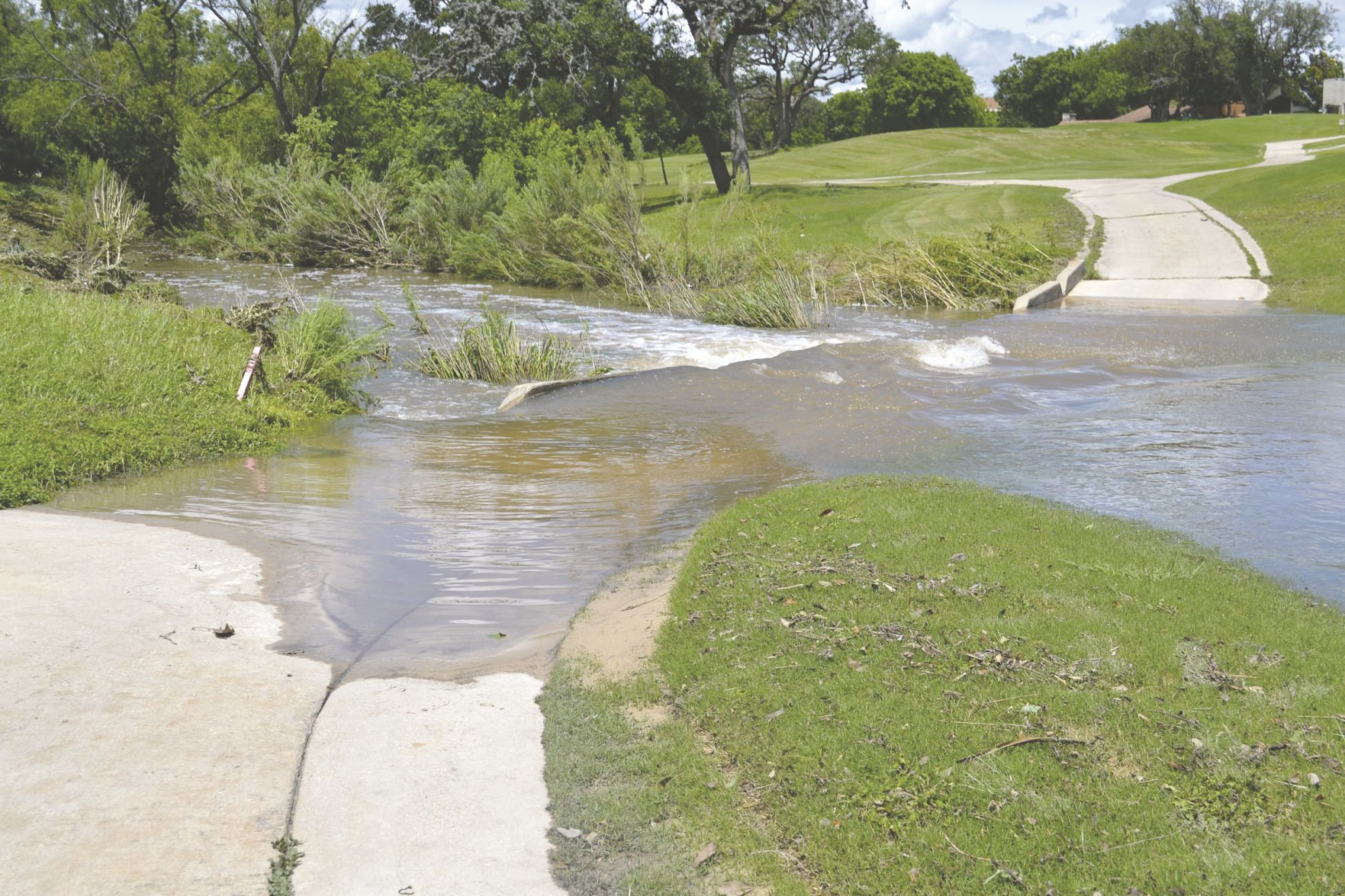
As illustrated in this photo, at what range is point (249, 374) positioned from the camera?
12406 millimetres

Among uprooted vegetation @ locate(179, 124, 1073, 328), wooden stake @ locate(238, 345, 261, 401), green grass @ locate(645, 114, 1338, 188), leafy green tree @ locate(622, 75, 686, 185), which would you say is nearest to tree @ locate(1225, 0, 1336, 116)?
green grass @ locate(645, 114, 1338, 188)

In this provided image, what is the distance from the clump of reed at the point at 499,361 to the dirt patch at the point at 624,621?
8.34 m

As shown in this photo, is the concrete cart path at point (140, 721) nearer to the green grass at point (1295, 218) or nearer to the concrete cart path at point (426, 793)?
the concrete cart path at point (426, 793)

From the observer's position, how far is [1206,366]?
1523 cm

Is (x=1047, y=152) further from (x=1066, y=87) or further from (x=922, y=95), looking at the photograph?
(x=1066, y=87)

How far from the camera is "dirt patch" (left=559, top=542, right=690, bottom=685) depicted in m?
6.00

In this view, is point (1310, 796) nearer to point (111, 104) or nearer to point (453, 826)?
point (453, 826)

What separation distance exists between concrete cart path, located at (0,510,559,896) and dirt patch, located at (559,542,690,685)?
0.46 metres

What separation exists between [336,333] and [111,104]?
29.6 m

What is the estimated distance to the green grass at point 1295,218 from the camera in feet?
70.3

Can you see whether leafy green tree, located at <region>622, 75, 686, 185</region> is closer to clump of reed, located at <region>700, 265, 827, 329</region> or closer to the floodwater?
clump of reed, located at <region>700, 265, 827, 329</region>

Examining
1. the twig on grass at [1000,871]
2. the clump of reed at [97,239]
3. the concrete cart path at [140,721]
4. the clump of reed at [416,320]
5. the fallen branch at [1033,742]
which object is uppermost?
the clump of reed at [97,239]

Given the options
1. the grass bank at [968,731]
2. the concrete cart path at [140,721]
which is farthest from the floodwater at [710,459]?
the grass bank at [968,731]

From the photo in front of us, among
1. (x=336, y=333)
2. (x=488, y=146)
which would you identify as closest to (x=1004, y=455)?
(x=336, y=333)
